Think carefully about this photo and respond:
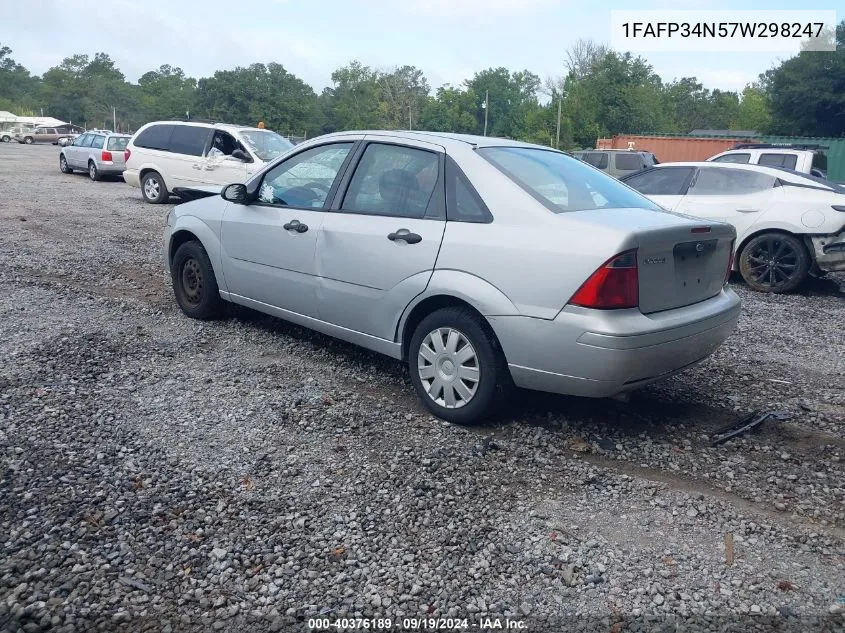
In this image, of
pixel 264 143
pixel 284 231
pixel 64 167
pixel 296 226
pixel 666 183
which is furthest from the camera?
pixel 64 167

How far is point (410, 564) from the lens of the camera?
301 centimetres

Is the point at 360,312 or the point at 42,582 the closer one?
the point at 42,582

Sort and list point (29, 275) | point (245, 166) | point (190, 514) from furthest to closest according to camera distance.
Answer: point (245, 166) → point (29, 275) → point (190, 514)

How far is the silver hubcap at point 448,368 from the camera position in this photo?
420cm

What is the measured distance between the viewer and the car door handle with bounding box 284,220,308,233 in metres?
5.05

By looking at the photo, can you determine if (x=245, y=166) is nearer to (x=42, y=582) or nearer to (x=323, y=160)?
(x=323, y=160)

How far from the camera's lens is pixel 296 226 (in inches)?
201

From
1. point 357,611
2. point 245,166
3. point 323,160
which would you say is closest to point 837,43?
point 245,166

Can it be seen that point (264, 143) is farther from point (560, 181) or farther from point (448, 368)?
point (448, 368)

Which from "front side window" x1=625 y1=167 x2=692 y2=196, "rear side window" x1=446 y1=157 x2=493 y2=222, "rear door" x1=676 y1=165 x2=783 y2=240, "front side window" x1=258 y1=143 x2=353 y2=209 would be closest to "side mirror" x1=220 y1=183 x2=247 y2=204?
"front side window" x1=258 y1=143 x2=353 y2=209

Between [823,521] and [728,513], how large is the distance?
0.43 metres

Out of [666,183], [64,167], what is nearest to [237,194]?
[666,183]

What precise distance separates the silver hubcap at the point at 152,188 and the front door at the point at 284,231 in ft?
36.9

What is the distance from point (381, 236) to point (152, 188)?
13.0 metres
